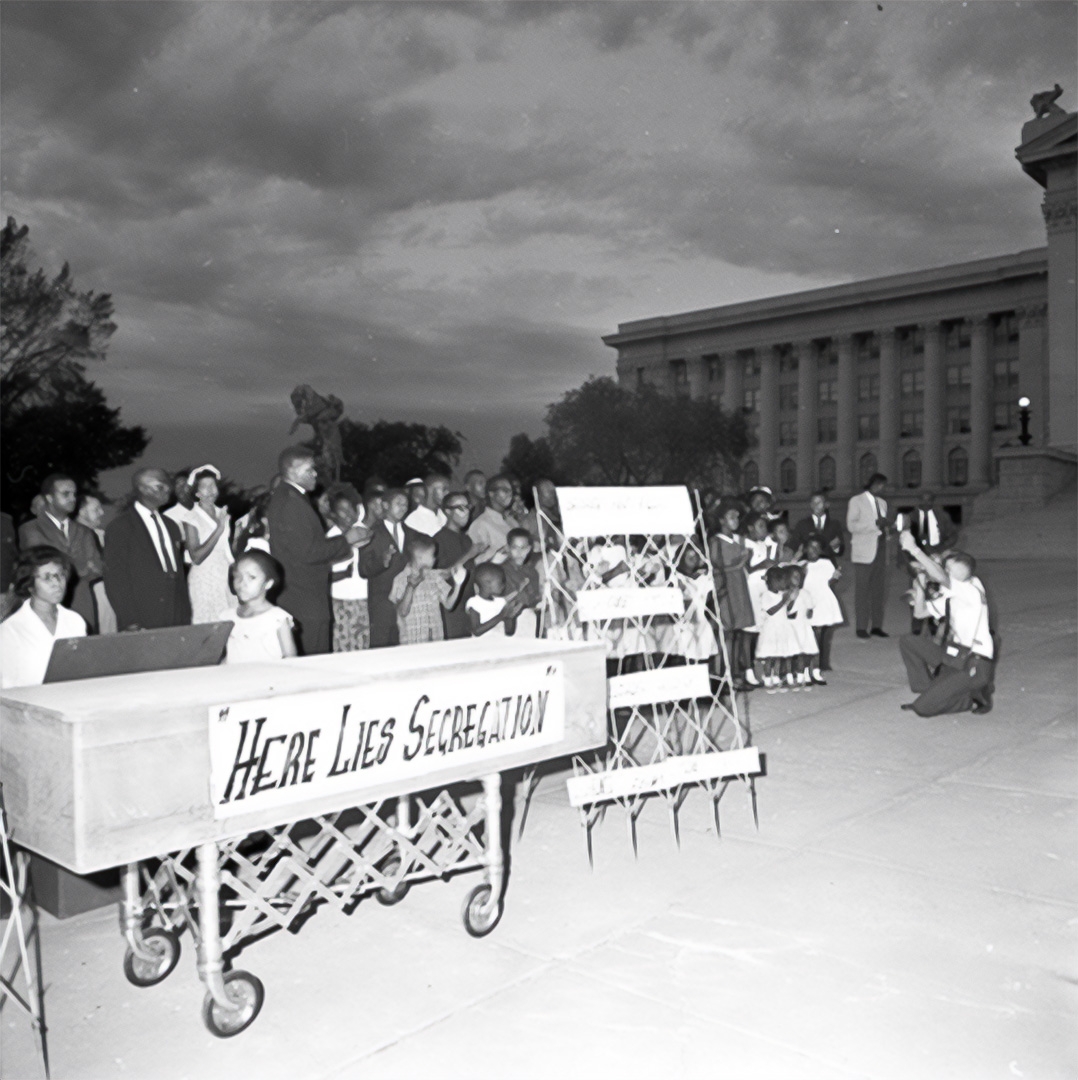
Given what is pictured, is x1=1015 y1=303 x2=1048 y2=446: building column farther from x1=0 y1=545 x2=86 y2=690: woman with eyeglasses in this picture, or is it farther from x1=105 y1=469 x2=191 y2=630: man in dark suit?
x1=0 y1=545 x2=86 y2=690: woman with eyeglasses

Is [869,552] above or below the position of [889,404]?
below

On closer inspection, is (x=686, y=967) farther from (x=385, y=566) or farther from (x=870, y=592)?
(x=870, y=592)

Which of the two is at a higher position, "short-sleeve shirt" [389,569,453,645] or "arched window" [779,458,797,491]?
"arched window" [779,458,797,491]

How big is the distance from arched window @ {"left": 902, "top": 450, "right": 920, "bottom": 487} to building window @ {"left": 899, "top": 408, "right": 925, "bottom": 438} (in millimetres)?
1521

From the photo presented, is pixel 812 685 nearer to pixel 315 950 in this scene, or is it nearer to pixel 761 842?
pixel 761 842

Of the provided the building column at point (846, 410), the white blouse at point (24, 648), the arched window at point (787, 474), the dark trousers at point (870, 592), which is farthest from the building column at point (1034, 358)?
the white blouse at point (24, 648)

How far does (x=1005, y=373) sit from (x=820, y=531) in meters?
71.8

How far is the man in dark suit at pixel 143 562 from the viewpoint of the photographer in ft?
21.7

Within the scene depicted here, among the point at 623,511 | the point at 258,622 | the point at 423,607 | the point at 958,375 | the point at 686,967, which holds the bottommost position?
the point at 686,967

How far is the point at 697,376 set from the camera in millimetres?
90750

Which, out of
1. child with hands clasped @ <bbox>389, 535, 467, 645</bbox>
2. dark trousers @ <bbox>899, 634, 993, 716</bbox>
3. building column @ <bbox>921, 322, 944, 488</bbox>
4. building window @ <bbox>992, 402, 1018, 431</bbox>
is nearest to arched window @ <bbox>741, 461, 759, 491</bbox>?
building column @ <bbox>921, 322, 944, 488</bbox>

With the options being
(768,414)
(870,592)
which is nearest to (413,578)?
(870,592)

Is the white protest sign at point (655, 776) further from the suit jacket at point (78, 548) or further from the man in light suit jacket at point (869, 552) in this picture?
the man in light suit jacket at point (869, 552)

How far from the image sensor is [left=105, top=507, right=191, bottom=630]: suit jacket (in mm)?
6613
